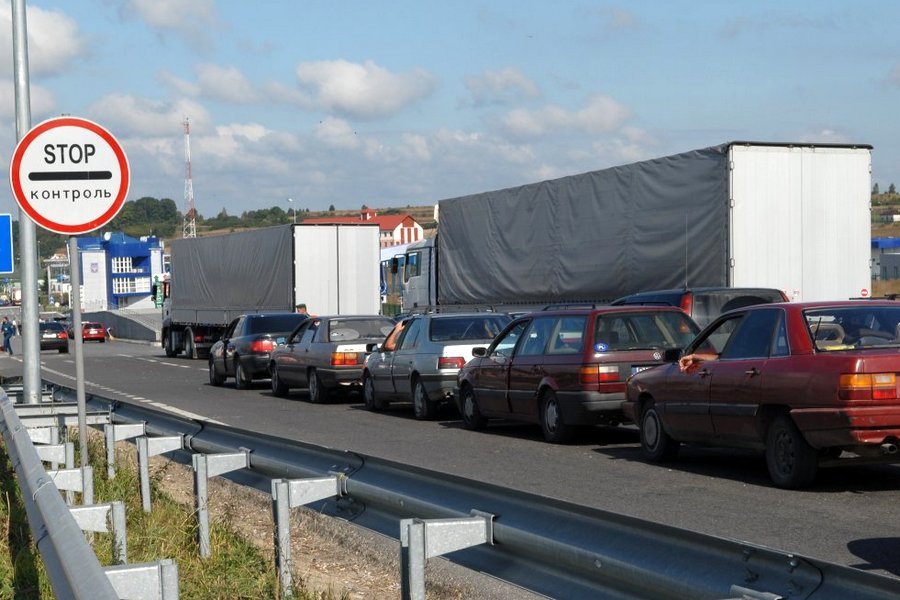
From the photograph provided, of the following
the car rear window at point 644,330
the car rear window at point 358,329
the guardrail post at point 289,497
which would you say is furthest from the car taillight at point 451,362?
the guardrail post at point 289,497

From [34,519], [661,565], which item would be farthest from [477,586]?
[661,565]

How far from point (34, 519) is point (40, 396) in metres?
9.40

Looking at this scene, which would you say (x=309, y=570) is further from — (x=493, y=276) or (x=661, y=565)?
(x=493, y=276)

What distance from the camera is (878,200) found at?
17562 centimetres

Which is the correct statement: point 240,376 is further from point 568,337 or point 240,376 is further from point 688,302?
point 568,337

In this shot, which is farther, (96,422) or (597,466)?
(597,466)

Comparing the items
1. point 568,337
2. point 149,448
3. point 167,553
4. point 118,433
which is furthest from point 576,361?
point 167,553

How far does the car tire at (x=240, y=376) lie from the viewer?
28.9m

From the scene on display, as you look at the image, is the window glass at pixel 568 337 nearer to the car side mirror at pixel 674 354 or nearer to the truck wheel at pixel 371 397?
the car side mirror at pixel 674 354

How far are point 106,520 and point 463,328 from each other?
13.6m

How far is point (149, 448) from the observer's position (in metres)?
9.08

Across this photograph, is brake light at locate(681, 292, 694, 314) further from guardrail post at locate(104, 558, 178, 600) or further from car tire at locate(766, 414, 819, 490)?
guardrail post at locate(104, 558, 178, 600)

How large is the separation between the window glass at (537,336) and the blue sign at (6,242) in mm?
8277

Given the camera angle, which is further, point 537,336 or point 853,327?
point 537,336
